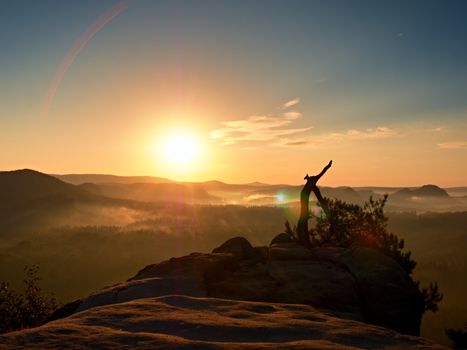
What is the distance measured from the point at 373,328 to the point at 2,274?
3674 inches

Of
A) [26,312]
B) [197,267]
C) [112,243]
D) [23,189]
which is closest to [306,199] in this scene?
[197,267]

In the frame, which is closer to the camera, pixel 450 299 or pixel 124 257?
pixel 450 299

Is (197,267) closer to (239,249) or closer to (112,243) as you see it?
(239,249)

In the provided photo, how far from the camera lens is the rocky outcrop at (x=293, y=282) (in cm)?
1659

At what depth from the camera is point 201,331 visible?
9.99 meters

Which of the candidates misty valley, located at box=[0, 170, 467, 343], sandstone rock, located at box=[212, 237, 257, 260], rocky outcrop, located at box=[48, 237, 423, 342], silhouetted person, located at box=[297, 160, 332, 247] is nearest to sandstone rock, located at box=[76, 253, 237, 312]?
rocky outcrop, located at box=[48, 237, 423, 342]

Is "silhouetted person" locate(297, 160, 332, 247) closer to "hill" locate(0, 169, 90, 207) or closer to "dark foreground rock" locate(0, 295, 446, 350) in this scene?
"dark foreground rock" locate(0, 295, 446, 350)

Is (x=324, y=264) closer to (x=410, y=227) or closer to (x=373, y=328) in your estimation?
(x=373, y=328)

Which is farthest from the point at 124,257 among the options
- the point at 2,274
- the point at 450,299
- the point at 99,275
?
the point at 450,299

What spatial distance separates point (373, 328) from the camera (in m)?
10.9

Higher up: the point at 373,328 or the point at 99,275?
the point at 373,328

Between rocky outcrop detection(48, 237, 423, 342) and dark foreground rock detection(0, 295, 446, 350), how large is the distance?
4.06 metres

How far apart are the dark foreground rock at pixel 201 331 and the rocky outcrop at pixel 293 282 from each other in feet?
13.3

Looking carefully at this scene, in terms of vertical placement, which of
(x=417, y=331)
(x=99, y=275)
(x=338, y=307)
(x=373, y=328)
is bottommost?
(x=99, y=275)
